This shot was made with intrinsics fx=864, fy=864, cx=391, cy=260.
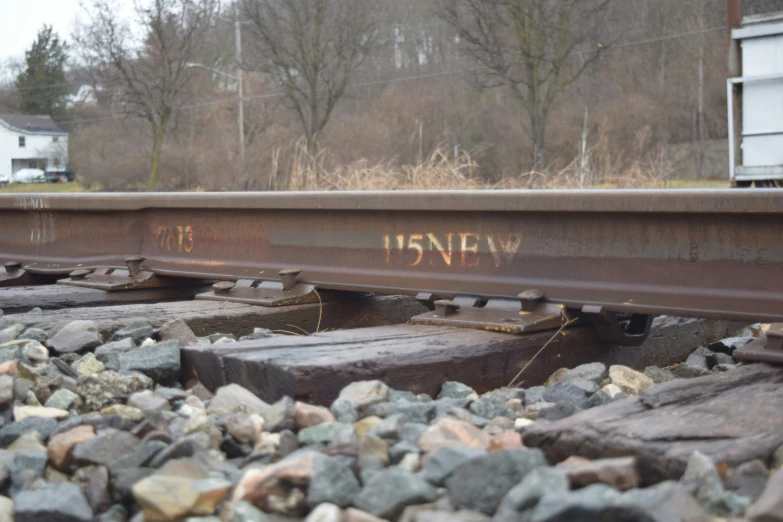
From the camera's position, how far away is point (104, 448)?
2145 mm

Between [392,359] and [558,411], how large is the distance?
23.3 inches

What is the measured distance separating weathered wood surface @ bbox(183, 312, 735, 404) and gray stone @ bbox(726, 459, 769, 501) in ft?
3.95

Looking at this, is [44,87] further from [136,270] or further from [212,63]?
[136,270]

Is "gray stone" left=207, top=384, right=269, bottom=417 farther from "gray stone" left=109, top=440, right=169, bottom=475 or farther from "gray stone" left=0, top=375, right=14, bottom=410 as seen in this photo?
"gray stone" left=0, top=375, right=14, bottom=410

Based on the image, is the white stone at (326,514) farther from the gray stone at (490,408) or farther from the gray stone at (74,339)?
the gray stone at (74,339)

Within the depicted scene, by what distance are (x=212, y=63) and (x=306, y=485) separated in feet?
158

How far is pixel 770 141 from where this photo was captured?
1152 centimetres

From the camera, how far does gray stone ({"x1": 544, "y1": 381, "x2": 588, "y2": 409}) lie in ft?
9.04

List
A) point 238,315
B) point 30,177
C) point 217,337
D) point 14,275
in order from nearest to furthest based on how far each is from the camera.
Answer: point 217,337, point 238,315, point 14,275, point 30,177

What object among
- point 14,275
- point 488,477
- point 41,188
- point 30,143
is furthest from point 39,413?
point 30,143

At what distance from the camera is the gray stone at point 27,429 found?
238 cm

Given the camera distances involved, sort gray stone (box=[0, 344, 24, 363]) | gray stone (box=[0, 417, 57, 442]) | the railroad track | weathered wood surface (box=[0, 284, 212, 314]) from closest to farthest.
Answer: the railroad track, gray stone (box=[0, 417, 57, 442]), gray stone (box=[0, 344, 24, 363]), weathered wood surface (box=[0, 284, 212, 314])

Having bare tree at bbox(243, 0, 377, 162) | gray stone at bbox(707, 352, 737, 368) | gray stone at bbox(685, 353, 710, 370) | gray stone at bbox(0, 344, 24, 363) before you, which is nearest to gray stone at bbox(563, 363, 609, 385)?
gray stone at bbox(685, 353, 710, 370)

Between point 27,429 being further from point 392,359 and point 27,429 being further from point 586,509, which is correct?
point 586,509
